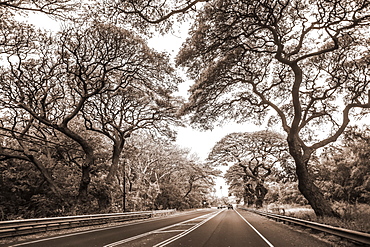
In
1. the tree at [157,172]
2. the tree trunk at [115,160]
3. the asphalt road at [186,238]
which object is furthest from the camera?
the tree at [157,172]

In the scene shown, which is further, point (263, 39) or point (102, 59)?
point (102, 59)

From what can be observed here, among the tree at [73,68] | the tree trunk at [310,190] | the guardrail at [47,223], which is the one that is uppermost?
the tree at [73,68]

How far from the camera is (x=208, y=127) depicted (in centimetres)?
1677

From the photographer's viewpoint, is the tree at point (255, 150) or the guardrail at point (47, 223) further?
the tree at point (255, 150)

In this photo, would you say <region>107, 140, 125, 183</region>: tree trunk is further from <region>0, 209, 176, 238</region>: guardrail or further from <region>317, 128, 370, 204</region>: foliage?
<region>317, 128, 370, 204</region>: foliage

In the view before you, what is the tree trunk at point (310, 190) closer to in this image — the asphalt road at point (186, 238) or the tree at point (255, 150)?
the asphalt road at point (186, 238)

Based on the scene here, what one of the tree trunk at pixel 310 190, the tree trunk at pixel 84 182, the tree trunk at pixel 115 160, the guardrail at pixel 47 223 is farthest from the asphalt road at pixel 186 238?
the tree trunk at pixel 115 160

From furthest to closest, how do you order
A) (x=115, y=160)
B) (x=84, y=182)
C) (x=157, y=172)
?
(x=157, y=172)
(x=115, y=160)
(x=84, y=182)

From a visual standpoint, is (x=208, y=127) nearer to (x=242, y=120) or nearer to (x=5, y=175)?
(x=242, y=120)

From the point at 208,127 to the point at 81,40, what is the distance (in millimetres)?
10232

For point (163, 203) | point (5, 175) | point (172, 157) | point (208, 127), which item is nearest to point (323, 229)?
point (208, 127)

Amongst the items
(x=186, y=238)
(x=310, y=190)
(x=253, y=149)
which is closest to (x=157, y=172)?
(x=253, y=149)

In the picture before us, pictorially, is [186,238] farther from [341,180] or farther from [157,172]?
[157,172]

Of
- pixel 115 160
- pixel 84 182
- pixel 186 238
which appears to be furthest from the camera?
pixel 115 160
